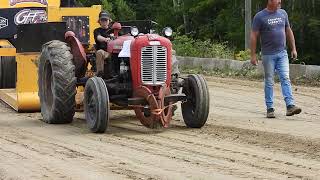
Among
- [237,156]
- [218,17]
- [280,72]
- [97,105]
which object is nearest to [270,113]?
[280,72]

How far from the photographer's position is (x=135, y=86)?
9.28 m

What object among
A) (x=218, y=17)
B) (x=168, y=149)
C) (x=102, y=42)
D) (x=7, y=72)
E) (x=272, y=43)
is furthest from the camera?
(x=218, y=17)

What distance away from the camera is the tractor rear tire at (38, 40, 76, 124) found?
9977 millimetres

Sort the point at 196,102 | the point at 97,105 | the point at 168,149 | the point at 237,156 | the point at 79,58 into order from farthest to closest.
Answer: the point at 79,58, the point at 196,102, the point at 97,105, the point at 168,149, the point at 237,156

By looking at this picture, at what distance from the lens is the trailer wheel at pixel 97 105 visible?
8.98 meters

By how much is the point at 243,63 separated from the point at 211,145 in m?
11.8

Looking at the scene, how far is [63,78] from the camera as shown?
32.7 ft

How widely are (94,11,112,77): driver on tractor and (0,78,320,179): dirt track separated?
900 millimetres

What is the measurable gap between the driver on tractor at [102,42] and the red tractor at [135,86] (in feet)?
0.26

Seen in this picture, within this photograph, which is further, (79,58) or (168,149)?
(79,58)

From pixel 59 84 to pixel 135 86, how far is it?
133cm

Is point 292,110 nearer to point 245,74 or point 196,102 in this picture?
point 196,102

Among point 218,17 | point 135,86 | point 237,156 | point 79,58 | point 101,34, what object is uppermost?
point 218,17

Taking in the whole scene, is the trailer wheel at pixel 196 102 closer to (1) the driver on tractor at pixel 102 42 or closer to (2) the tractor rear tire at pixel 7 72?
(1) the driver on tractor at pixel 102 42
